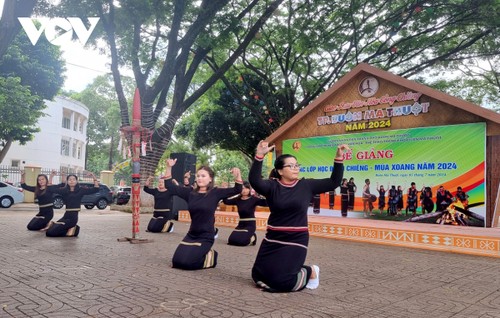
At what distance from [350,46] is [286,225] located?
588 inches

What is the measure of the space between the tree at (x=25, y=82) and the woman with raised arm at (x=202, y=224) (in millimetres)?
19282

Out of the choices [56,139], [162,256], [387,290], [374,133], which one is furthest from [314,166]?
[56,139]

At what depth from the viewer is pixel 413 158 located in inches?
502

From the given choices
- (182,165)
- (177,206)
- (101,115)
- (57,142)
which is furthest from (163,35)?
(101,115)

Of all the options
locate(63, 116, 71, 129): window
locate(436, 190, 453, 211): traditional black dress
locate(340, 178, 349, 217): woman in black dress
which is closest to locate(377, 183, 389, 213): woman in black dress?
locate(340, 178, 349, 217): woman in black dress

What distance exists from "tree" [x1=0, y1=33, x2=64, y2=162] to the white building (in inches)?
307

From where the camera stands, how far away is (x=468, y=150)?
11.6m

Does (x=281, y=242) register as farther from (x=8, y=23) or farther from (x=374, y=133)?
(x=374, y=133)

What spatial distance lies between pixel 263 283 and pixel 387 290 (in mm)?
1616

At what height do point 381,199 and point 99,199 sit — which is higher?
point 381,199

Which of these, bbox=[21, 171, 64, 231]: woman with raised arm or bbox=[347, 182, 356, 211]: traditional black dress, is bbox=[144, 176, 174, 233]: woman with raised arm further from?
bbox=[347, 182, 356, 211]: traditional black dress

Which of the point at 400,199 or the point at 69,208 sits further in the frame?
the point at 400,199

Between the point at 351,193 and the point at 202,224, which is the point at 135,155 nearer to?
the point at 202,224

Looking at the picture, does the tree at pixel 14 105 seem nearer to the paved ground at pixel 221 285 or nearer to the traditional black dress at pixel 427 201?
the paved ground at pixel 221 285
